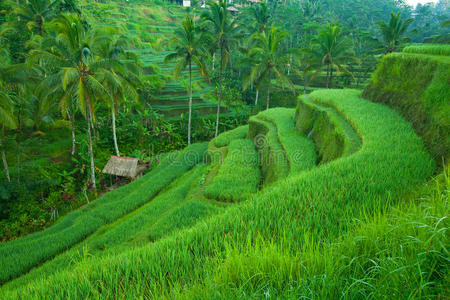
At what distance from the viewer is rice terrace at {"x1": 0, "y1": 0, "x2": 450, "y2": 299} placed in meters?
1.59

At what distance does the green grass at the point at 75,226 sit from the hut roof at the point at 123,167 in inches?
49.1

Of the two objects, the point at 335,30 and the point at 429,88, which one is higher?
the point at 335,30

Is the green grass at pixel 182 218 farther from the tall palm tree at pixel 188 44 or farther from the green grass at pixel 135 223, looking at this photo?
the tall palm tree at pixel 188 44

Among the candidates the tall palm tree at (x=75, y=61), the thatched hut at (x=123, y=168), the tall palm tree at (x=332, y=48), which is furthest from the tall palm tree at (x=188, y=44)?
the tall palm tree at (x=332, y=48)

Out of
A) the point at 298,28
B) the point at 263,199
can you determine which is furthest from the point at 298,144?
the point at 298,28

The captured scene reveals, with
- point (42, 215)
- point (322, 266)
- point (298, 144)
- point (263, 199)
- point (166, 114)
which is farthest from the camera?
point (166, 114)

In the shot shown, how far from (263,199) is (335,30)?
1641 centimetres

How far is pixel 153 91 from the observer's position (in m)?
23.1

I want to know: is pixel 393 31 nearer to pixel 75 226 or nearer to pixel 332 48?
pixel 332 48

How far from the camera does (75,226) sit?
757cm

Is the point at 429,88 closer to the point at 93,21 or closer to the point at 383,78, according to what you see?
the point at 383,78

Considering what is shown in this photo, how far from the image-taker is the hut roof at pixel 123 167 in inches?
494

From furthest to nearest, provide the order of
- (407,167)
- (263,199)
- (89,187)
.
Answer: (89,187) → (407,167) → (263,199)

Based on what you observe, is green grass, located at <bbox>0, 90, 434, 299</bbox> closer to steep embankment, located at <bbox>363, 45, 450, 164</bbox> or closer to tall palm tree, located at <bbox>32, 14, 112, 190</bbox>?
steep embankment, located at <bbox>363, 45, 450, 164</bbox>
